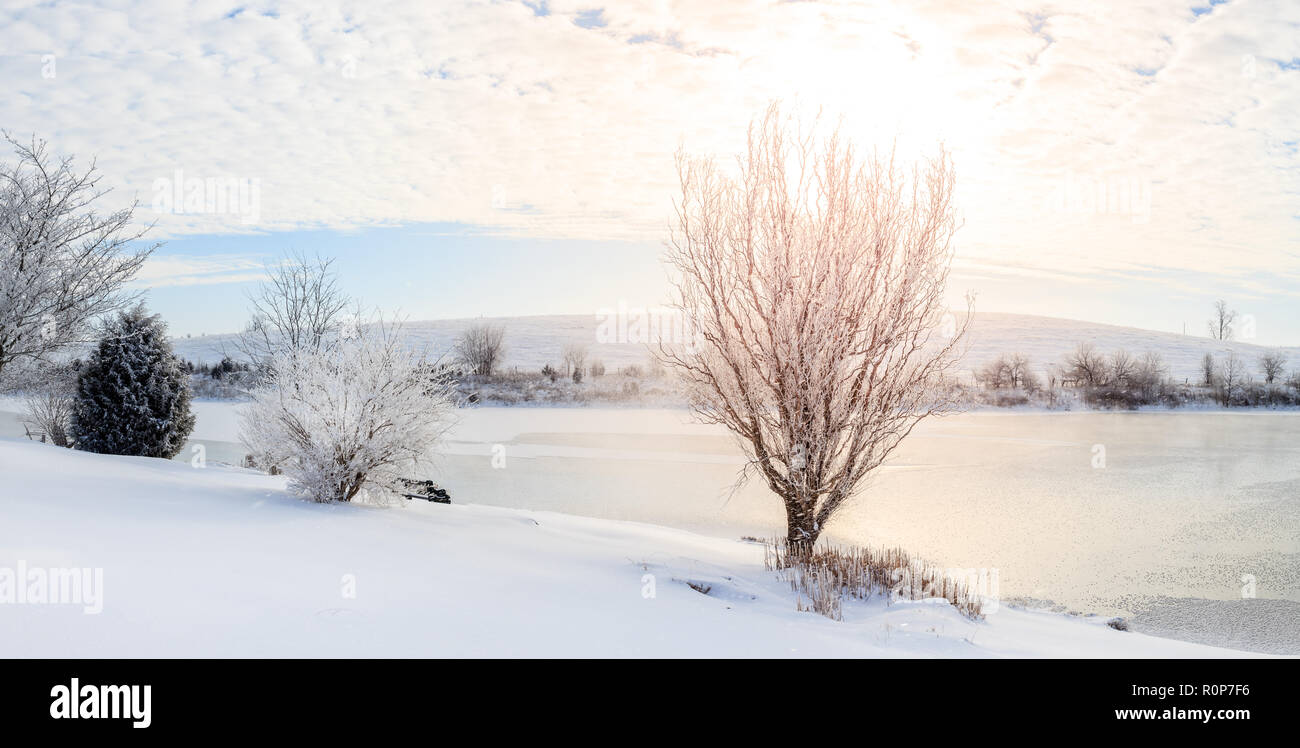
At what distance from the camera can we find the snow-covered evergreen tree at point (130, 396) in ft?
52.0

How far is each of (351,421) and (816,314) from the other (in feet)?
18.0

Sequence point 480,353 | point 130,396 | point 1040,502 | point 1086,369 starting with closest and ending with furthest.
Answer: point 1040,502 → point 130,396 → point 480,353 → point 1086,369

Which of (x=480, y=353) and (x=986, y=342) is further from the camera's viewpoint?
(x=986, y=342)

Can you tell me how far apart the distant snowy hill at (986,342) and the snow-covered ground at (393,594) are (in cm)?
5296

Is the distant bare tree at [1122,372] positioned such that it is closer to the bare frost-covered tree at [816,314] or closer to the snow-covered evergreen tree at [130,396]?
the bare frost-covered tree at [816,314]

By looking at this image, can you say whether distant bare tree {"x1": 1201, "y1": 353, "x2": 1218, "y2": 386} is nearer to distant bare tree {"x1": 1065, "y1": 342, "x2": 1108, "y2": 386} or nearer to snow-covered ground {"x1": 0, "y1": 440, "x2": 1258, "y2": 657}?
distant bare tree {"x1": 1065, "y1": 342, "x2": 1108, "y2": 386}

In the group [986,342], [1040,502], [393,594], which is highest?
[986,342]

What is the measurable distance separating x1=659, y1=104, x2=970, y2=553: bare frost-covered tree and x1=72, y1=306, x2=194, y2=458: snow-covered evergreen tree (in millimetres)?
12036

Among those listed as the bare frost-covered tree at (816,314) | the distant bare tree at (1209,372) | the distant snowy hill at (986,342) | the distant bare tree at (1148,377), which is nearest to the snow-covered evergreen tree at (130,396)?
the bare frost-covered tree at (816,314)

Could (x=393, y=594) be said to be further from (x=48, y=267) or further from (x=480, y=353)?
(x=480, y=353)

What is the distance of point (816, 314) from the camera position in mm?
9391

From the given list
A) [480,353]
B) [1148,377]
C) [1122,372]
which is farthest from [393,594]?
[1122,372]

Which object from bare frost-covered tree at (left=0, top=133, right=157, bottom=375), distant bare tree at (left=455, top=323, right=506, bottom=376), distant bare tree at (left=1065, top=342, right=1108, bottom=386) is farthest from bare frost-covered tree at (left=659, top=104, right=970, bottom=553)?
distant bare tree at (left=1065, top=342, right=1108, bottom=386)

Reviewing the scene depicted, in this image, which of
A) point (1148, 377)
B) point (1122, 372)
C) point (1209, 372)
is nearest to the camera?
point (1148, 377)
